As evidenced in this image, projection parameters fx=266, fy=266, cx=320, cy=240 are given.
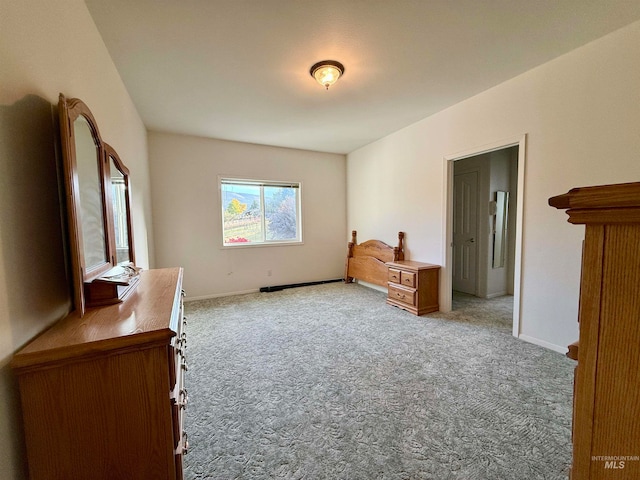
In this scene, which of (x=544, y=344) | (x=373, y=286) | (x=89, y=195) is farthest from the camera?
(x=373, y=286)

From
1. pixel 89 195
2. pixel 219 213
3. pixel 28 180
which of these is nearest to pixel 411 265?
pixel 219 213

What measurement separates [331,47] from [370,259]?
3.10 metres

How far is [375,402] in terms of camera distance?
1761mm

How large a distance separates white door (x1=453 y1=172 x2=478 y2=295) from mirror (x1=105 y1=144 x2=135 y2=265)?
15.1ft

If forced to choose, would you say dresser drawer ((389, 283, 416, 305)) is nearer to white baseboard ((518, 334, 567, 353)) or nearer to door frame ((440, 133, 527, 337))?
door frame ((440, 133, 527, 337))

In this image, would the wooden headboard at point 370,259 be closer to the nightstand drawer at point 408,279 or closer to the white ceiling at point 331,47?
the nightstand drawer at point 408,279

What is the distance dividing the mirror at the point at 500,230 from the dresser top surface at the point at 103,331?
4.62 meters

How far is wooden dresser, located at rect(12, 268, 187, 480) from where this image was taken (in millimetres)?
800

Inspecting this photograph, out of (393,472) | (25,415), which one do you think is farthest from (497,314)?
(25,415)

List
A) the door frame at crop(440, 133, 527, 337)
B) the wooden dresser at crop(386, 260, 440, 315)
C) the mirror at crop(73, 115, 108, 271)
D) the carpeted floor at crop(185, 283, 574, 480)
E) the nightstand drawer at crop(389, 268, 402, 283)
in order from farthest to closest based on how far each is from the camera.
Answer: the nightstand drawer at crop(389, 268, 402, 283), the wooden dresser at crop(386, 260, 440, 315), the door frame at crop(440, 133, 527, 337), the carpeted floor at crop(185, 283, 574, 480), the mirror at crop(73, 115, 108, 271)

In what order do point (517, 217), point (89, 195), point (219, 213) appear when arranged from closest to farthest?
point (89, 195) → point (517, 217) → point (219, 213)

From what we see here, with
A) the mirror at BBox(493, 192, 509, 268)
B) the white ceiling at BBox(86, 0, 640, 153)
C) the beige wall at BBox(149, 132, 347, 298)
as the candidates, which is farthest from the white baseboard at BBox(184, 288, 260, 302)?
the mirror at BBox(493, 192, 509, 268)

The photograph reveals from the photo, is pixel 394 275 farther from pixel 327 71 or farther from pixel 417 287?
pixel 327 71

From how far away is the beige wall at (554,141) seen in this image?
6.46 ft
